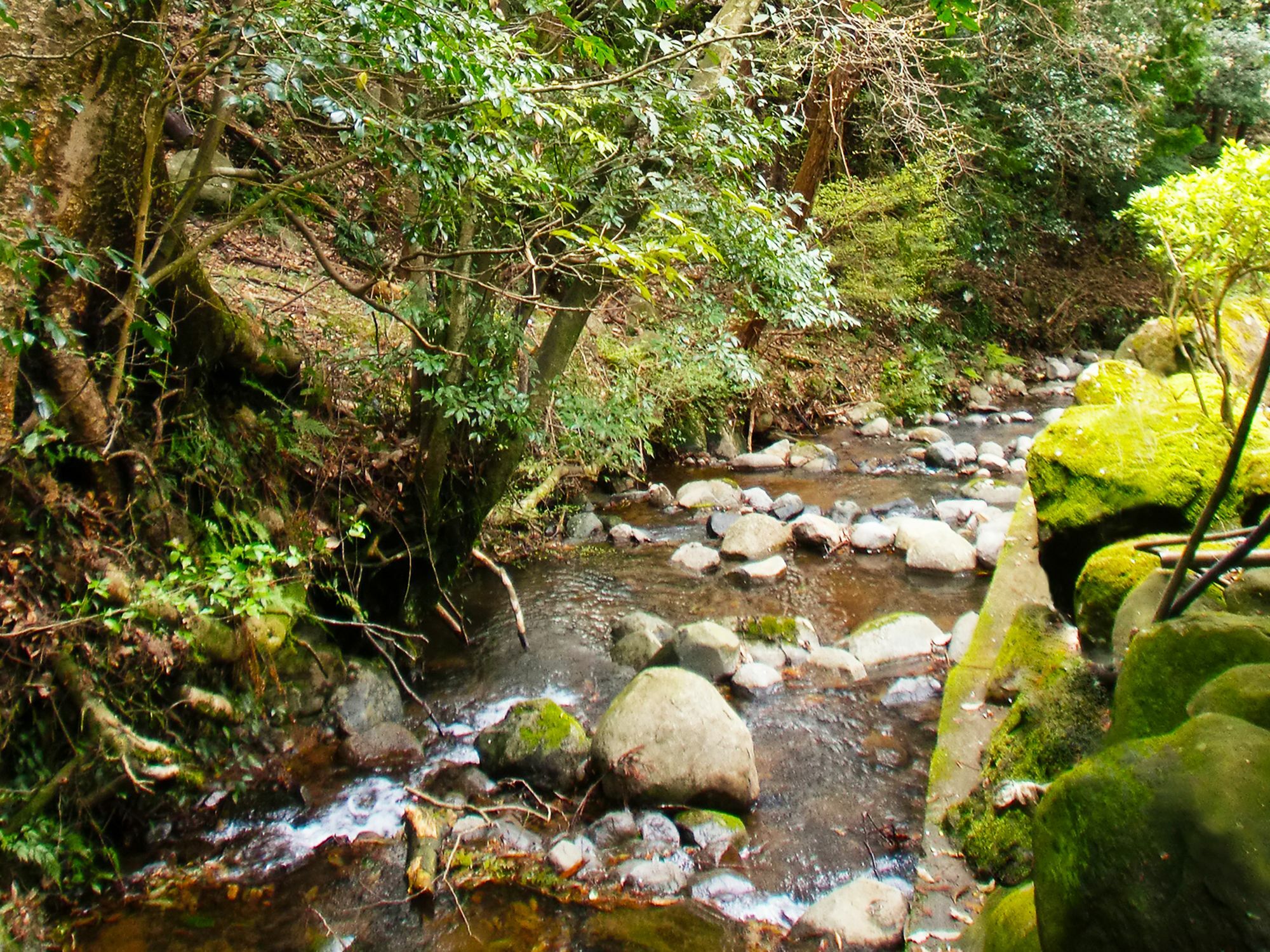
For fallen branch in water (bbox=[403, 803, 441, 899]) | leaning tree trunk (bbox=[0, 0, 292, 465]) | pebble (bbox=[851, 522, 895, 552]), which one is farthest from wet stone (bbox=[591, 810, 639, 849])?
pebble (bbox=[851, 522, 895, 552])

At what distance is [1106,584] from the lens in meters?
3.06

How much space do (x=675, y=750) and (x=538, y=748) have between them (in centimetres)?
72

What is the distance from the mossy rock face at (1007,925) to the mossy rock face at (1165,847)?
28cm

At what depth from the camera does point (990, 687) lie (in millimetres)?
3643

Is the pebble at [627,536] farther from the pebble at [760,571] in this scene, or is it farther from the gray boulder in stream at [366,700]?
the gray boulder in stream at [366,700]

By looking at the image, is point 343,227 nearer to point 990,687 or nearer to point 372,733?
point 372,733

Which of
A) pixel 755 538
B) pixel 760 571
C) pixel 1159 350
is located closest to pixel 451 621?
pixel 760 571

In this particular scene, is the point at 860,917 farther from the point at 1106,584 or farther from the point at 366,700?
the point at 366,700

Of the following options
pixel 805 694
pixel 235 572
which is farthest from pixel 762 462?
pixel 235 572

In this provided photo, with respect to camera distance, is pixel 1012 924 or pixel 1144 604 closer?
pixel 1012 924

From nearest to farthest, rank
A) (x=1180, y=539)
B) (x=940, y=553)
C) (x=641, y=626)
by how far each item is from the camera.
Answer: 1. (x=1180, y=539)
2. (x=641, y=626)
3. (x=940, y=553)

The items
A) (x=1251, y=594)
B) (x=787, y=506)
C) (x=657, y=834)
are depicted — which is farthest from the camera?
(x=787, y=506)

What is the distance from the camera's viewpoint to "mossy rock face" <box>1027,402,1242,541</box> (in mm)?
3244

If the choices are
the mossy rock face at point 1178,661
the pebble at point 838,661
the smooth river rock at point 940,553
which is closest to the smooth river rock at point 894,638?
the pebble at point 838,661
